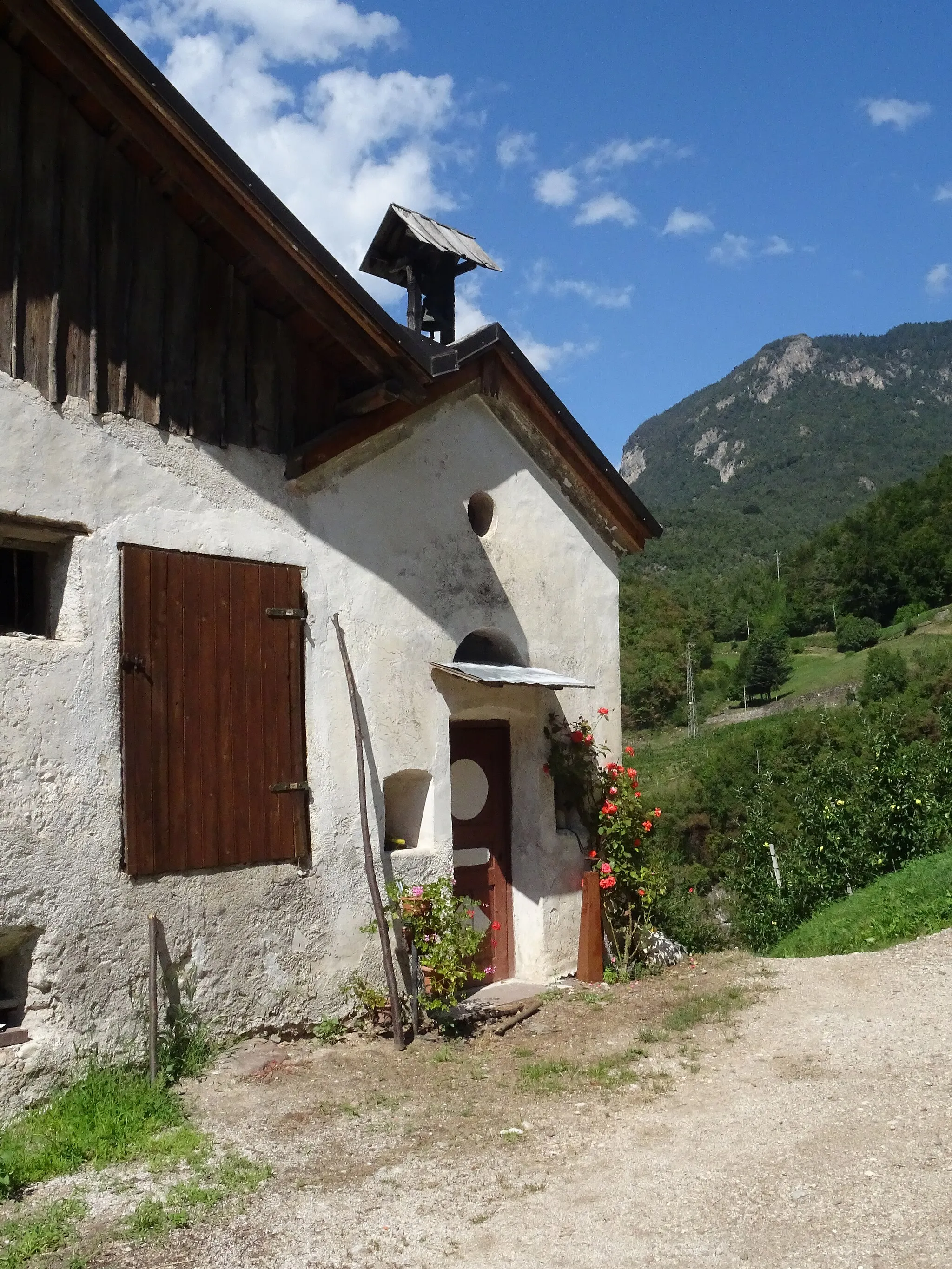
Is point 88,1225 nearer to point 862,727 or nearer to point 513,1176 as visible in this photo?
point 513,1176

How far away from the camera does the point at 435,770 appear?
7.98 m

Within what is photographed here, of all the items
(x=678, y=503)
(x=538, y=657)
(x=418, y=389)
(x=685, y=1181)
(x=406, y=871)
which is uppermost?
(x=678, y=503)

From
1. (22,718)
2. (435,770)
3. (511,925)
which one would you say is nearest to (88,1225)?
(22,718)

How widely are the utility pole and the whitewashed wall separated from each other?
56632 millimetres

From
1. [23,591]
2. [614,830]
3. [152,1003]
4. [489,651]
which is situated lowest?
[152,1003]

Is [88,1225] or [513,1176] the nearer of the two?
[88,1225]

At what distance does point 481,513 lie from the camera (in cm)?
892

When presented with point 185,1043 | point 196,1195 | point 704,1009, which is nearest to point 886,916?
point 704,1009

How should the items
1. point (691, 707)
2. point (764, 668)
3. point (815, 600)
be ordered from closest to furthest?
point (691, 707)
point (764, 668)
point (815, 600)

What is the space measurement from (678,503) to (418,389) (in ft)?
402

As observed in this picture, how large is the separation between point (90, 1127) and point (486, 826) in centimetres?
411

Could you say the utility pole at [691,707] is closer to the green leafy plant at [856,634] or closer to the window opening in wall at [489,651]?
the green leafy plant at [856,634]

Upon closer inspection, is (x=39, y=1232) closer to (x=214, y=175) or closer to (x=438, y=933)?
(x=438, y=933)

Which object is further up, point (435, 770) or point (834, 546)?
point (834, 546)
